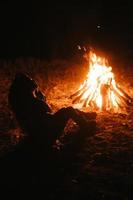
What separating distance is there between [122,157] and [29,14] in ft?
34.3

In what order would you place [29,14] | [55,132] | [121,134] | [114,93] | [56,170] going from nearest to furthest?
[56,170], [55,132], [121,134], [114,93], [29,14]

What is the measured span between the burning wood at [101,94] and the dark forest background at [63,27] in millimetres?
4288

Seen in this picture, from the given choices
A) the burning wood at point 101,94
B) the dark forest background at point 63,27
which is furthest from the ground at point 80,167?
the dark forest background at point 63,27

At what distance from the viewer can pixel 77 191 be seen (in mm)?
5855

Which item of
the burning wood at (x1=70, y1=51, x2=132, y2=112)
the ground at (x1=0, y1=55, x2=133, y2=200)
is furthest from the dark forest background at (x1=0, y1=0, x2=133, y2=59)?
the ground at (x1=0, y1=55, x2=133, y2=200)

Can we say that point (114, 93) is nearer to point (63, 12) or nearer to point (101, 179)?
point (101, 179)

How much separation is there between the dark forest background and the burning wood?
4.29 metres

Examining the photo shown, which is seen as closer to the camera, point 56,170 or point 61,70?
point 56,170

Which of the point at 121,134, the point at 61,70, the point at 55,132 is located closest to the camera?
the point at 55,132

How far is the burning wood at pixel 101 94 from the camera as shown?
29.3 ft

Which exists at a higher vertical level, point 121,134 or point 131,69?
point 131,69

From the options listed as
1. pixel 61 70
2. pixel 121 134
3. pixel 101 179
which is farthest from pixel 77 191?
pixel 61 70

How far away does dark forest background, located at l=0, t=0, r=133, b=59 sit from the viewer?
14188 millimetres

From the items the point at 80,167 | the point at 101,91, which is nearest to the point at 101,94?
the point at 101,91
